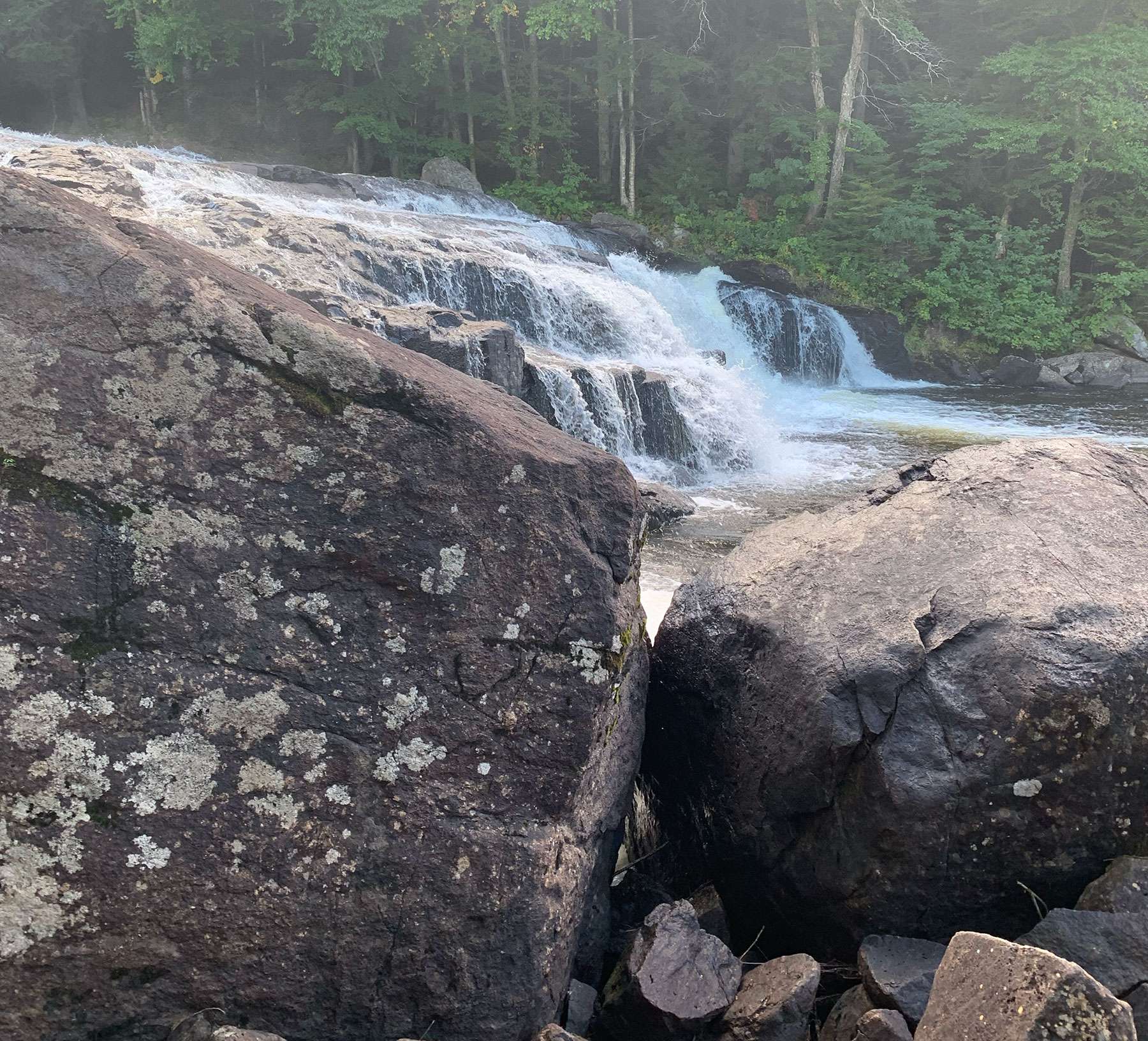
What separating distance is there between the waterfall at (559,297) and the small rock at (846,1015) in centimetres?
720

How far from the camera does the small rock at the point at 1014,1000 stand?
1711mm

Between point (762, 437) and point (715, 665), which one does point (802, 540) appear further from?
point (762, 437)

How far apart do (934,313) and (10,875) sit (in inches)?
876

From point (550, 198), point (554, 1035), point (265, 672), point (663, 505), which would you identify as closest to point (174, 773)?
point (265, 672)

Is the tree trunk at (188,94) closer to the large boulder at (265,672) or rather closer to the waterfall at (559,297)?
the waterfall at (559,297)

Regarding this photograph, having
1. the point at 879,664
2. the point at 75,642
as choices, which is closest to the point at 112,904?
the point at 75,642

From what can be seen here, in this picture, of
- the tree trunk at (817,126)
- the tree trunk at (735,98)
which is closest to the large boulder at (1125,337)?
the tree trunk at (817,126)

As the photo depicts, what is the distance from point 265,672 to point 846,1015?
1.81m

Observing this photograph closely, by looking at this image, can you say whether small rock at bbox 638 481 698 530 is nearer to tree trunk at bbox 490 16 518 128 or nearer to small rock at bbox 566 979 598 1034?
small rock at bbox 566 979 598 1034

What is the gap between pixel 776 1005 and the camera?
2.33 metres

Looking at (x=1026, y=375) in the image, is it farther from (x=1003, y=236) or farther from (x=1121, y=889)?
(x=1121, y=889)

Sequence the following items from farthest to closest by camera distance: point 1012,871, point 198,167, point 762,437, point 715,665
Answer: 1. point 198,167
2. point 762,437
3. point 715,665
4. point 1012,871

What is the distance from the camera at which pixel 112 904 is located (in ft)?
6.43

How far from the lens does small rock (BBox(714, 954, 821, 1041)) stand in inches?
90.9
